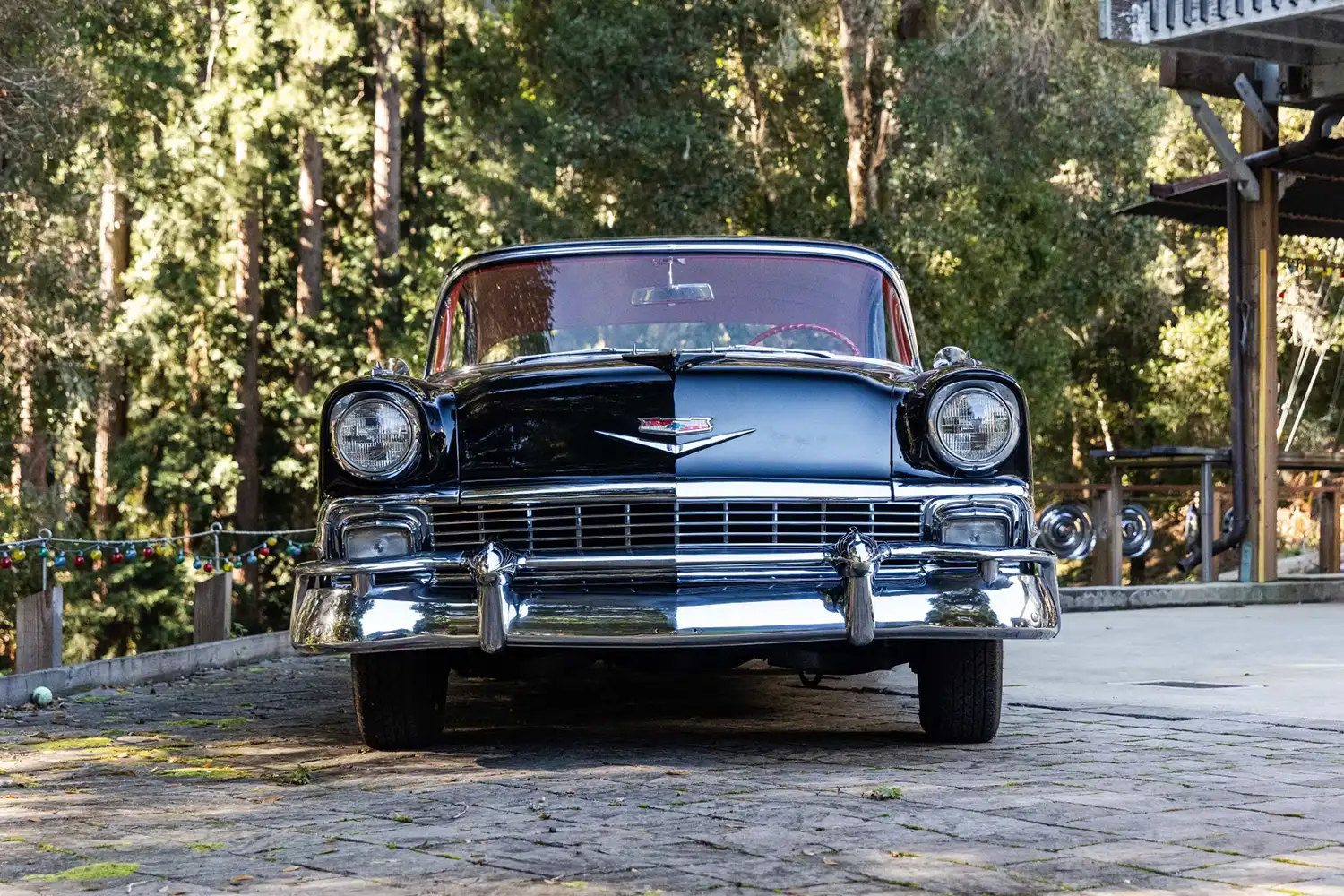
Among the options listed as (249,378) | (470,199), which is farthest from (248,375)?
(470,199)

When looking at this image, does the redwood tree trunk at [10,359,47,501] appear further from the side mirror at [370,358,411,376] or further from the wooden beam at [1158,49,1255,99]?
the side mirror at [370,358,411,376]

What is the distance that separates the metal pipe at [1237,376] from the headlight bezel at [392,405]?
9.90 m

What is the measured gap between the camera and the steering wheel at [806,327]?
20.9ft

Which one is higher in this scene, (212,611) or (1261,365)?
(1261,365)

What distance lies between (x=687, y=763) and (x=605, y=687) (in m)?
2.58

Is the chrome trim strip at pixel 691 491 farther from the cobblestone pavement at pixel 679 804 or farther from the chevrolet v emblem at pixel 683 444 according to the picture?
the cobblestone pavement at pixel 679 804

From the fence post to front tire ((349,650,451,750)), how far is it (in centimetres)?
487

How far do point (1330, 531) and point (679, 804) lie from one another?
12300mm

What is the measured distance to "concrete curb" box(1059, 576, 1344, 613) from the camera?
13078 mm

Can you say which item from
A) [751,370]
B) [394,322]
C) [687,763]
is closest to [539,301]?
[751,370]

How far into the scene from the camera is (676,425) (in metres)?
5.28

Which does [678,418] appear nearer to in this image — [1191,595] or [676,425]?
[676,425]

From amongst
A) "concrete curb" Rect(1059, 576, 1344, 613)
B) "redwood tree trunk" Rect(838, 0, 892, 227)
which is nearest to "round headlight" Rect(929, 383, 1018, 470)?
"concrete curb" Rect(1059, 576, 1344, 613)

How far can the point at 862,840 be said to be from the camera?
397 centimetres
